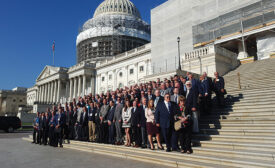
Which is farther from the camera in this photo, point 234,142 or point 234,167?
point 234,142

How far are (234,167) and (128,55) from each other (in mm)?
43324

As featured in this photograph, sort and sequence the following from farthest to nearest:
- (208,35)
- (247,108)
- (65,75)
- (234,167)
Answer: (65,75) → (208,35) → (247,108) → (234,167)

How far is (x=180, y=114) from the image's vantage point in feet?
23.3

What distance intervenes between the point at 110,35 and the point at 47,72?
24874 millimetres

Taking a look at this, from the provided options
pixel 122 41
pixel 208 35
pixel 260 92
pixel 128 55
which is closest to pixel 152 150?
pixel 260 92

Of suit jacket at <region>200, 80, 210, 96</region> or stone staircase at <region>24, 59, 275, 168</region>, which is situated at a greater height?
suit jacket at <region>200, 80, 210, 96</region>

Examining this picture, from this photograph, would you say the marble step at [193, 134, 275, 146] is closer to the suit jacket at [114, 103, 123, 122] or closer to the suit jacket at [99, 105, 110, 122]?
the suit jacket at [114, 103, 123, 122]

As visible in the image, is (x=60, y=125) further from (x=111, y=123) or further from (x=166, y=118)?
(x=166, y=118)

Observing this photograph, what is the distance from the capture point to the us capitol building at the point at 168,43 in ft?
76.3

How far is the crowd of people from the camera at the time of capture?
283 inches

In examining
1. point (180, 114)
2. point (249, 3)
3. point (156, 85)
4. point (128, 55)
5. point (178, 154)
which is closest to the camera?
point (178, 154)

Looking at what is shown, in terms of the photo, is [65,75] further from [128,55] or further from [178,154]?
[178,154]

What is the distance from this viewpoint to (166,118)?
723 centimetres

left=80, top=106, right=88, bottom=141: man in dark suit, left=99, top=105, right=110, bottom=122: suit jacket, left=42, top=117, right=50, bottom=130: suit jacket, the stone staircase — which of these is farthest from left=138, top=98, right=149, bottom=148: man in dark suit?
left=42, top=117, right=50, bottom=130: suit jacket
